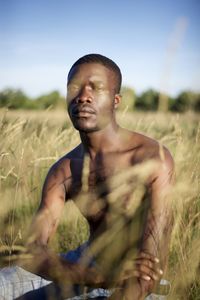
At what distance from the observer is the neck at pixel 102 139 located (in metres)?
2.00

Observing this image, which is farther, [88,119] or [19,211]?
[19,211]

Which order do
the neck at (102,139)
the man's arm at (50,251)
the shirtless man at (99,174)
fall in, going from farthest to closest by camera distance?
1. the neck at (102,139)
2. the shirtless man at (99,174)
3. the man's arm at (50,251)

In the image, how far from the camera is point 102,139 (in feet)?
6.62

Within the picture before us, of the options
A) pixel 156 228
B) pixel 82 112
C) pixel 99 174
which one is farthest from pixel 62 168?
pixel 156 228

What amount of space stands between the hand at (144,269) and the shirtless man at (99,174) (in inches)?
3.9

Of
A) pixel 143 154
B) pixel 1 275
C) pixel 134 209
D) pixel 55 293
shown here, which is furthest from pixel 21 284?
pixel 143 154

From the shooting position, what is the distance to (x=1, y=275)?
1.98m

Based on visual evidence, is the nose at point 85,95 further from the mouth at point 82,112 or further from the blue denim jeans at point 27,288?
the blue denim jeans at point 27,288

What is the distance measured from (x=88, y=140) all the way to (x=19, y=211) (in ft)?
3.42

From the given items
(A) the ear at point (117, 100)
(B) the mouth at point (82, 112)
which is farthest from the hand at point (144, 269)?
(A) the ear at point (117, 100)

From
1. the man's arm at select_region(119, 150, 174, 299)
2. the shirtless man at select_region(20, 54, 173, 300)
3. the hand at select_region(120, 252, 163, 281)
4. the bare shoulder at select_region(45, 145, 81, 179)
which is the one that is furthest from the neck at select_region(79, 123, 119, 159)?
the hand at select_region(120, 252, 163, 281)

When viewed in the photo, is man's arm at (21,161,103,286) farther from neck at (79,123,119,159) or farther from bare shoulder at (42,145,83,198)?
neck at (79,123,119,159)

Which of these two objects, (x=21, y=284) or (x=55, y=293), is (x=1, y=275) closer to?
(x=21, y=284)

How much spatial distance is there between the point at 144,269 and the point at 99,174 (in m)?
0.70
